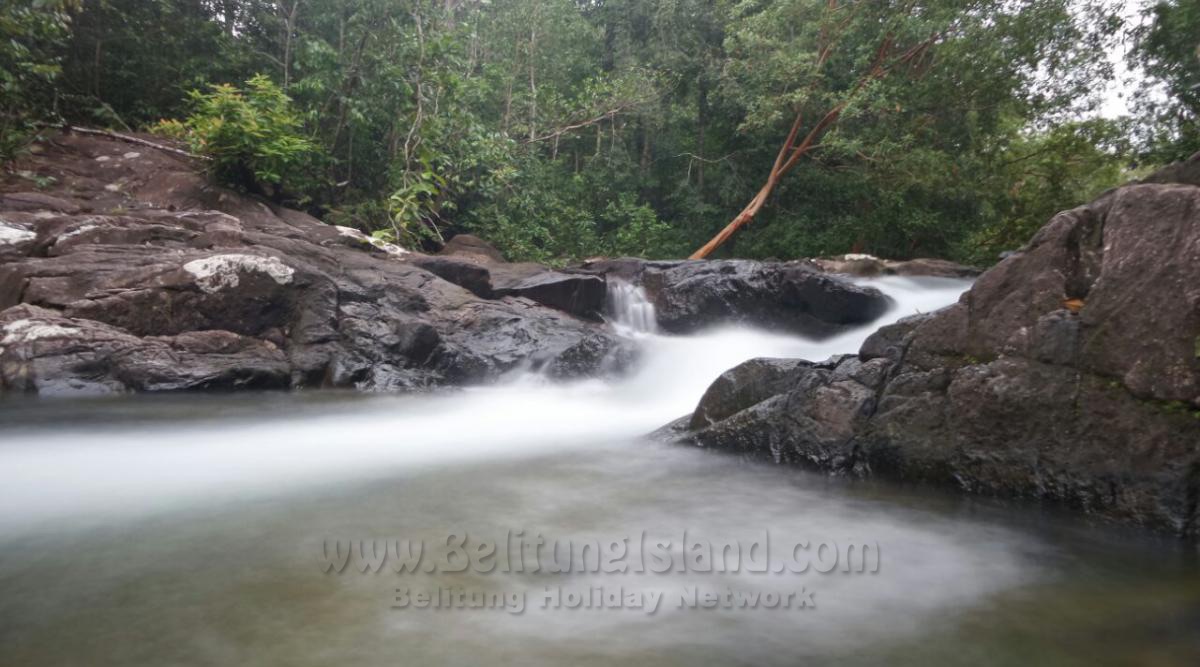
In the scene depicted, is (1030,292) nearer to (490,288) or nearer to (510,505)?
(510,505)

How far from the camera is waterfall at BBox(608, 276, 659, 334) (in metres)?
12.3

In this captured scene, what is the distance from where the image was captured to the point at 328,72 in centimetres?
1423

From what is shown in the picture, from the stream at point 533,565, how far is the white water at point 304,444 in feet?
0.12

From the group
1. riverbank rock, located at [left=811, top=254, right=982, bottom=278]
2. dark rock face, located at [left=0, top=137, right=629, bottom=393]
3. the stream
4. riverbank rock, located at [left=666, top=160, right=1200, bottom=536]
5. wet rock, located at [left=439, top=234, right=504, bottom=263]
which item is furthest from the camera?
wet rock, located at [left=439, top=234, right=504, bottom=263]

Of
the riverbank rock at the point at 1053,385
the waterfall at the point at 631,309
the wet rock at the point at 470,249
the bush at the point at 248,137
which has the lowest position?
the riverbank rock at the point at 1053,385

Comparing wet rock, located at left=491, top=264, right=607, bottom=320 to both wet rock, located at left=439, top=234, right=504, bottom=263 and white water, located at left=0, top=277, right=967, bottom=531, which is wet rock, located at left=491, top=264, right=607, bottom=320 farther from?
wet rock, located at left=439, top=234, right=504, bottom=263

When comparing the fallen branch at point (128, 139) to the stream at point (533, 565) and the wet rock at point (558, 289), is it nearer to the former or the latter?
the wet rock at point (558, 289)

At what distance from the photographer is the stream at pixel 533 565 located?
2.61 metres

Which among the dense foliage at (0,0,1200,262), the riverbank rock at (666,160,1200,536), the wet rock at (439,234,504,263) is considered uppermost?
the dense foliage at (0,0,1200,262)

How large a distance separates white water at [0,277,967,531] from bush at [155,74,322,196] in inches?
237

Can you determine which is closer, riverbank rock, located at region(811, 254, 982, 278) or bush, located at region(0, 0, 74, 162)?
bush, located at region(0, 0, 74, 162)

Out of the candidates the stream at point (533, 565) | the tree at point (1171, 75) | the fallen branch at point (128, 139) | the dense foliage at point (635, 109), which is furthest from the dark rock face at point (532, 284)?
the tree at point (1171, 75)

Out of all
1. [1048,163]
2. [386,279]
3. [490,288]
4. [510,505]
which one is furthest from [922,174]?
[510,505]

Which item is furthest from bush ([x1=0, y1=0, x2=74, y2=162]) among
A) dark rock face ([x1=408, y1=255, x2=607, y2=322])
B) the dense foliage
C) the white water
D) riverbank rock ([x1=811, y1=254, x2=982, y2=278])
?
riverbank rock ([x1=811, y1=254, x2=982, y2=278])
